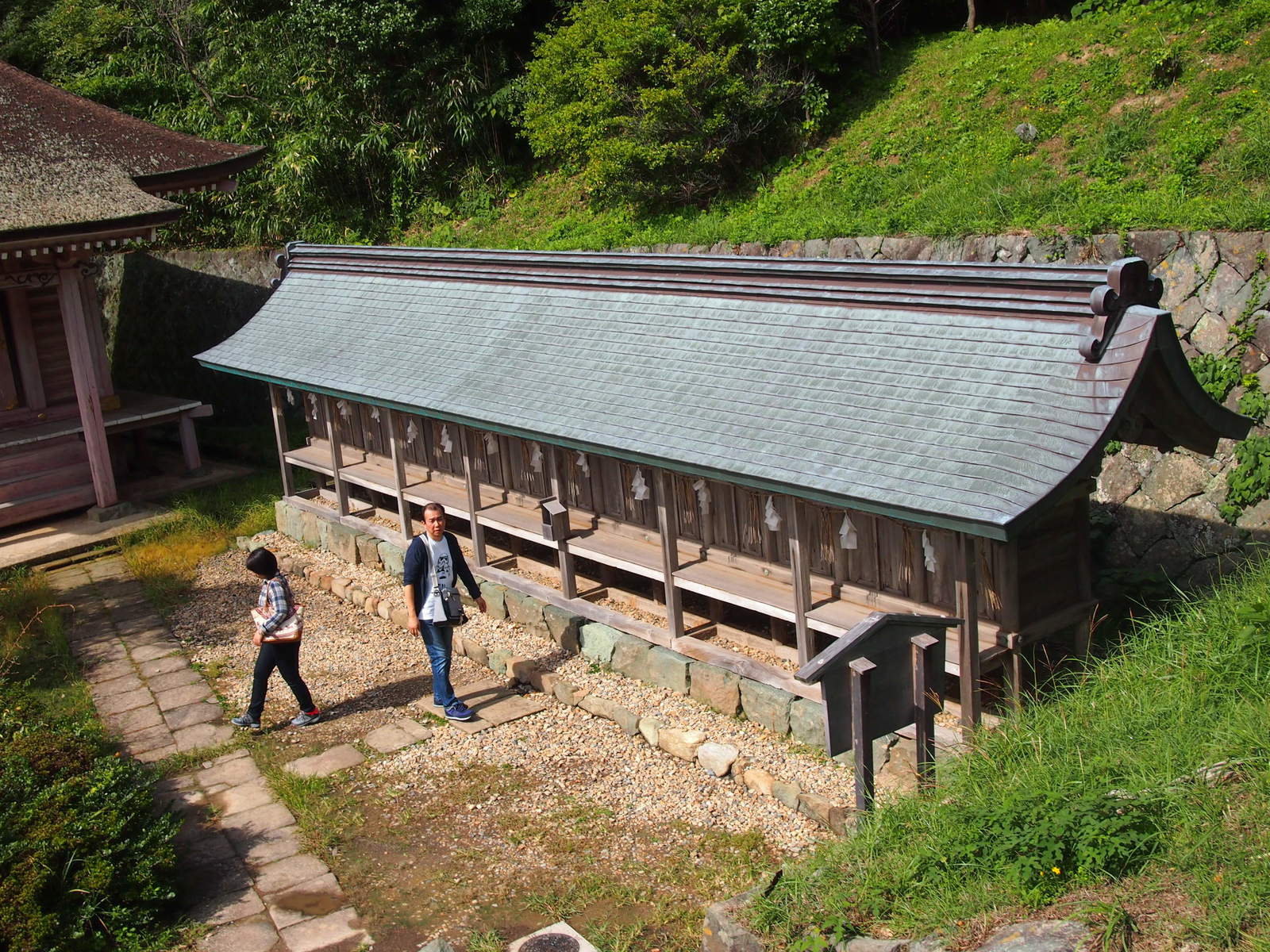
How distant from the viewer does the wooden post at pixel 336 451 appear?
541 inches

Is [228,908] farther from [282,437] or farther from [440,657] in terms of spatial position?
[282,437]

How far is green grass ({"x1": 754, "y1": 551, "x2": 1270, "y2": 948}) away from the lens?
4.70 metres

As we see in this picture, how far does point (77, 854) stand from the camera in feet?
21.8

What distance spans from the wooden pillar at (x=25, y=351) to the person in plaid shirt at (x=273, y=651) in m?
10.7

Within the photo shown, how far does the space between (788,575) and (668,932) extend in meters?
3.33

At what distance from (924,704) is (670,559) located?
Answer: 3.43 meters

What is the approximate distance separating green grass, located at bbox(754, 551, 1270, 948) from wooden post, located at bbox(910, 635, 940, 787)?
17 centimetres

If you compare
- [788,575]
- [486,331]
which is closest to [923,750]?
[788,575]

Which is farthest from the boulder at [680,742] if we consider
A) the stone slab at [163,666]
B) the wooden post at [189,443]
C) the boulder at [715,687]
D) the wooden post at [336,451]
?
the wooden post at [189,443]

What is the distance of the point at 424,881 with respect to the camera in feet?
23.4

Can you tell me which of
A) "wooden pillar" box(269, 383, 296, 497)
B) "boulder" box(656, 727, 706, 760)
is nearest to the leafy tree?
"wooden pillar" box(269, 383, 296, 497)

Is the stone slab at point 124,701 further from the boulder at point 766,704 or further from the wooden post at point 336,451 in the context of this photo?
the boulder at point 766,704

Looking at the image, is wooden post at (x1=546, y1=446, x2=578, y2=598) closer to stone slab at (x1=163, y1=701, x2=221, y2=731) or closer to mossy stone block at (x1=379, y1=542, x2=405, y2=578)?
mossy stone block at (x1=379, y1=542, x2=405, y2=578)

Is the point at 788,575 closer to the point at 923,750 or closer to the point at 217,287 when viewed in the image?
the point at 923,750
